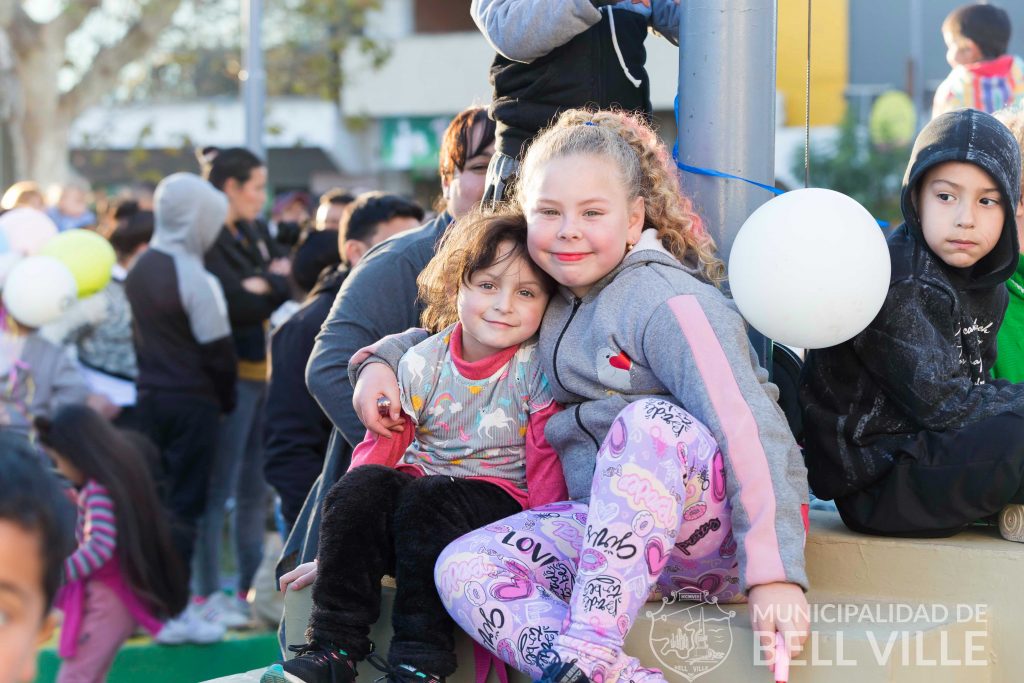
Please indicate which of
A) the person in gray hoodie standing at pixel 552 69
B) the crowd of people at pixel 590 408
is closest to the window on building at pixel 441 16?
the crowd of people at pixel 590 408

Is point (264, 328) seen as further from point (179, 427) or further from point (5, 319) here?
point (5, 319)

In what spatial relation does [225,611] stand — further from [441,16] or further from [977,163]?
[441,16]

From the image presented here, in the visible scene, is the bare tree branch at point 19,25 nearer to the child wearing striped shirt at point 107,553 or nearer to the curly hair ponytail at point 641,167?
the child wearing striped shirt at point 107,553

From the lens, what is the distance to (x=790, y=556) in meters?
2.52

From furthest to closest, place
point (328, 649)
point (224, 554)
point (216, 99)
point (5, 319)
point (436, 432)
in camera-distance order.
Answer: point (216, 99) < point (224, 554) < point (5, 319) < point (436, 432) < point (328, 649)

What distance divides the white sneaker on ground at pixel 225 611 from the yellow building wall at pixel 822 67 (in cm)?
1635

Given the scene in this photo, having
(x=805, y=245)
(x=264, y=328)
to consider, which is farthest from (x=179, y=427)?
(x=805, y=245)

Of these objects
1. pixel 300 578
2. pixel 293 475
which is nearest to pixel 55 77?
pixel 293 475

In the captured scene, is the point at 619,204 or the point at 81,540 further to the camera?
the point at 81,540

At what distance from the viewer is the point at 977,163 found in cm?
286

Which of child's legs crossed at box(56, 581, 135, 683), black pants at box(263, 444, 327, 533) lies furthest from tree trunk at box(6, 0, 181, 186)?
child's legs crossed at box(56, 581, 135, 683)

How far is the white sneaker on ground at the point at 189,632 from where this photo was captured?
605 cm

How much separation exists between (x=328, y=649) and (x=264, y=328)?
423 cm

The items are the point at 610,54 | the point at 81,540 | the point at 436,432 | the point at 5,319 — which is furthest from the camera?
the point at 5,319
